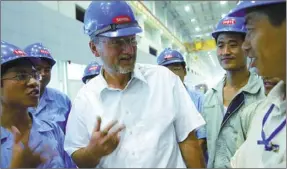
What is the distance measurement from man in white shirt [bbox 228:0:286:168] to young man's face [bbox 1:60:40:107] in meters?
A: 1.13

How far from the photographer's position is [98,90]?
134 cm

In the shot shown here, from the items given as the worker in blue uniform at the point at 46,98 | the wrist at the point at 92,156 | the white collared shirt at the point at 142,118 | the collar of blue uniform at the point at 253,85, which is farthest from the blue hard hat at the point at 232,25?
the worker in blue uniform at the point at 46,98

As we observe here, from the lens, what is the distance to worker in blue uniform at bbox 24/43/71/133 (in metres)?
2.31

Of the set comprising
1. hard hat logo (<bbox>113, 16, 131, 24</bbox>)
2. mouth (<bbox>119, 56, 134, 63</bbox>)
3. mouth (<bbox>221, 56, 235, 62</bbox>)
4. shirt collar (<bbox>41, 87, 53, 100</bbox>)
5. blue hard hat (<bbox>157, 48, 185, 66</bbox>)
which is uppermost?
hard hat logo (<bbox>113, 16, 131, 24</bbox>)

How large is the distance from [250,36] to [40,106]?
1880 millimetres

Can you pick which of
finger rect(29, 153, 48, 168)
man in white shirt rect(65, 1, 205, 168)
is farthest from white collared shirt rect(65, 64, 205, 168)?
finger rect(29, 153, 48, 168)

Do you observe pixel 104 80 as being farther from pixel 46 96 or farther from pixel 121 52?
pixel 46 96

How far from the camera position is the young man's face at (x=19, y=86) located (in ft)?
4.92

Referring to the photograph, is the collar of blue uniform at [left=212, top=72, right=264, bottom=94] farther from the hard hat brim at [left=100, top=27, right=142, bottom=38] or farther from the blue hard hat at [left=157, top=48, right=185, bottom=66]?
the blue hard hat at [left=157, top=48, right=185, bottom=66]

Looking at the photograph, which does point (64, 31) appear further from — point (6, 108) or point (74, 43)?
point (6, 108)

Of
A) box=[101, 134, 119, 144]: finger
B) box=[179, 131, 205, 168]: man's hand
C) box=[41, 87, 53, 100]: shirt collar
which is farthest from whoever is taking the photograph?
box=[41, 87, 53, 100]: shirt collar

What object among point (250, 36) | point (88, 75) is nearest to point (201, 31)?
point (88, 75)

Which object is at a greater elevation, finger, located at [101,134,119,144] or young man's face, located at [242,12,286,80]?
young man's face, located at [242,12,286,80]

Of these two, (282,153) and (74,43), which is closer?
(282,153)
